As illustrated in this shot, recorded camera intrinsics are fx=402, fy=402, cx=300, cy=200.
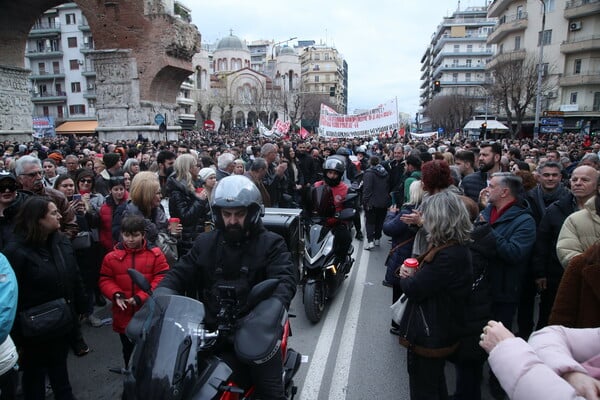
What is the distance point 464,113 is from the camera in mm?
54562

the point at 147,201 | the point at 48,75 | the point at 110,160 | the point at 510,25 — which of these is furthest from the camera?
the point at 48,75

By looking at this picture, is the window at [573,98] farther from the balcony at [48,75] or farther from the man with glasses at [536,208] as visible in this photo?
the balcony at [48,75]

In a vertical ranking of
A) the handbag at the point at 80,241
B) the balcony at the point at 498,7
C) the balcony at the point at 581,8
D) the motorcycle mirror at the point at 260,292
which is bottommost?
the handbag at the point at 80,241

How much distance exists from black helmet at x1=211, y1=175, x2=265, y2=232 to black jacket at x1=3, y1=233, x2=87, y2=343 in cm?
159

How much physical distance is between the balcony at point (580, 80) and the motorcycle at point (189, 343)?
49403mm

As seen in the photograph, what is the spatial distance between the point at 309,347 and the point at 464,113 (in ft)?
185

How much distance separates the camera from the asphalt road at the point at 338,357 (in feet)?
12.1

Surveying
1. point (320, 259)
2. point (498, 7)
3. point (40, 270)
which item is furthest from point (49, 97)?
point (40, 270)

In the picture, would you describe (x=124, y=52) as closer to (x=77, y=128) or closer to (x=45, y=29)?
(x=77, y=128)

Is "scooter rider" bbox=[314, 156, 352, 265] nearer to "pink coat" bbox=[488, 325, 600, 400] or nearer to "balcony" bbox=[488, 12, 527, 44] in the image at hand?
"pink coat" bbox=[488, 325, 600, 400]

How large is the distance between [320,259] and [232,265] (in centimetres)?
266

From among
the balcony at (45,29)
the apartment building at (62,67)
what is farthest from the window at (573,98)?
the balcony at (45,29)

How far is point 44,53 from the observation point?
5362cm

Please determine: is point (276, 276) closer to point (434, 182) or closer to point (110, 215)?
point (434, 182)
